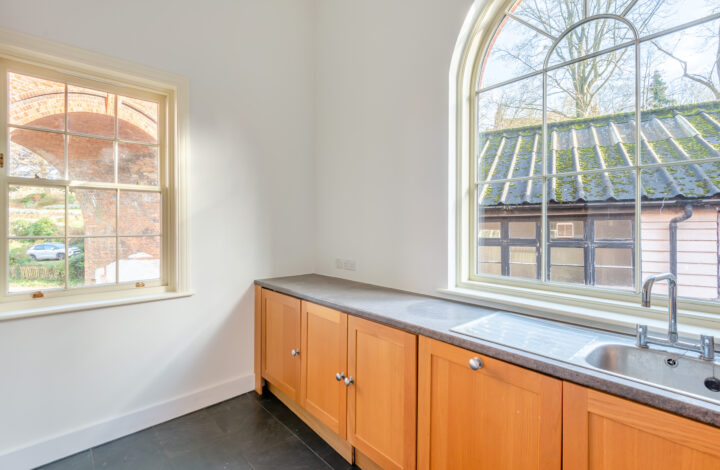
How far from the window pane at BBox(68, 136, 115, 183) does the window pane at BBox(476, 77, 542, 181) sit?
227 cm

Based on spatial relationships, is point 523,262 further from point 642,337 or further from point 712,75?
point 712,75

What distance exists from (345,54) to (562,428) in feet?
8.80

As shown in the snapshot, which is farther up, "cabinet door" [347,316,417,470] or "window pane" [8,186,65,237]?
"window pane" [8,186,65,237]

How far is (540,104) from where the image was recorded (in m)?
1.75

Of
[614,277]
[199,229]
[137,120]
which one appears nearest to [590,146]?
[614,277]

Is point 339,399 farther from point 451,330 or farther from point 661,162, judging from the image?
point 661,162

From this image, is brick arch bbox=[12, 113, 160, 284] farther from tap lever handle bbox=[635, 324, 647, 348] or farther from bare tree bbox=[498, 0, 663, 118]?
tap lever handle bbox=[635, 324, 647, 348]

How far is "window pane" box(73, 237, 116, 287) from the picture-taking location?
197 cm

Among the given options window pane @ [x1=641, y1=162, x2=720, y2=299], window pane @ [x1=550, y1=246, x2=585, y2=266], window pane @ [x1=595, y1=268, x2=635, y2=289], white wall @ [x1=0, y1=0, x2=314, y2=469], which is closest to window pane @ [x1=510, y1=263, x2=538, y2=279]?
window pane @ [x1=550, y1=246, x2=585, y2=266]

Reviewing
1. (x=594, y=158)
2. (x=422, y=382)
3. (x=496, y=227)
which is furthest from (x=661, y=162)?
(x=422, y=382)

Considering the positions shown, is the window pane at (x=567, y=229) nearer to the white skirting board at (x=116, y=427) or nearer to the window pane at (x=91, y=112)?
the white skirting board at (x=116, y=427)

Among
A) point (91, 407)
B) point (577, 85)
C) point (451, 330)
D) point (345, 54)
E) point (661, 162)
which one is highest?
point (345, 54)

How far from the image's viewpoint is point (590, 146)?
158 cm

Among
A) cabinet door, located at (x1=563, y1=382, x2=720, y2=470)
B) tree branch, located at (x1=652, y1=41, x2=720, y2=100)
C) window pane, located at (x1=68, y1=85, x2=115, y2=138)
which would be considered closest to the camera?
cabinet door, located at (x1=563, y1=382, x2=720, y2=470)
